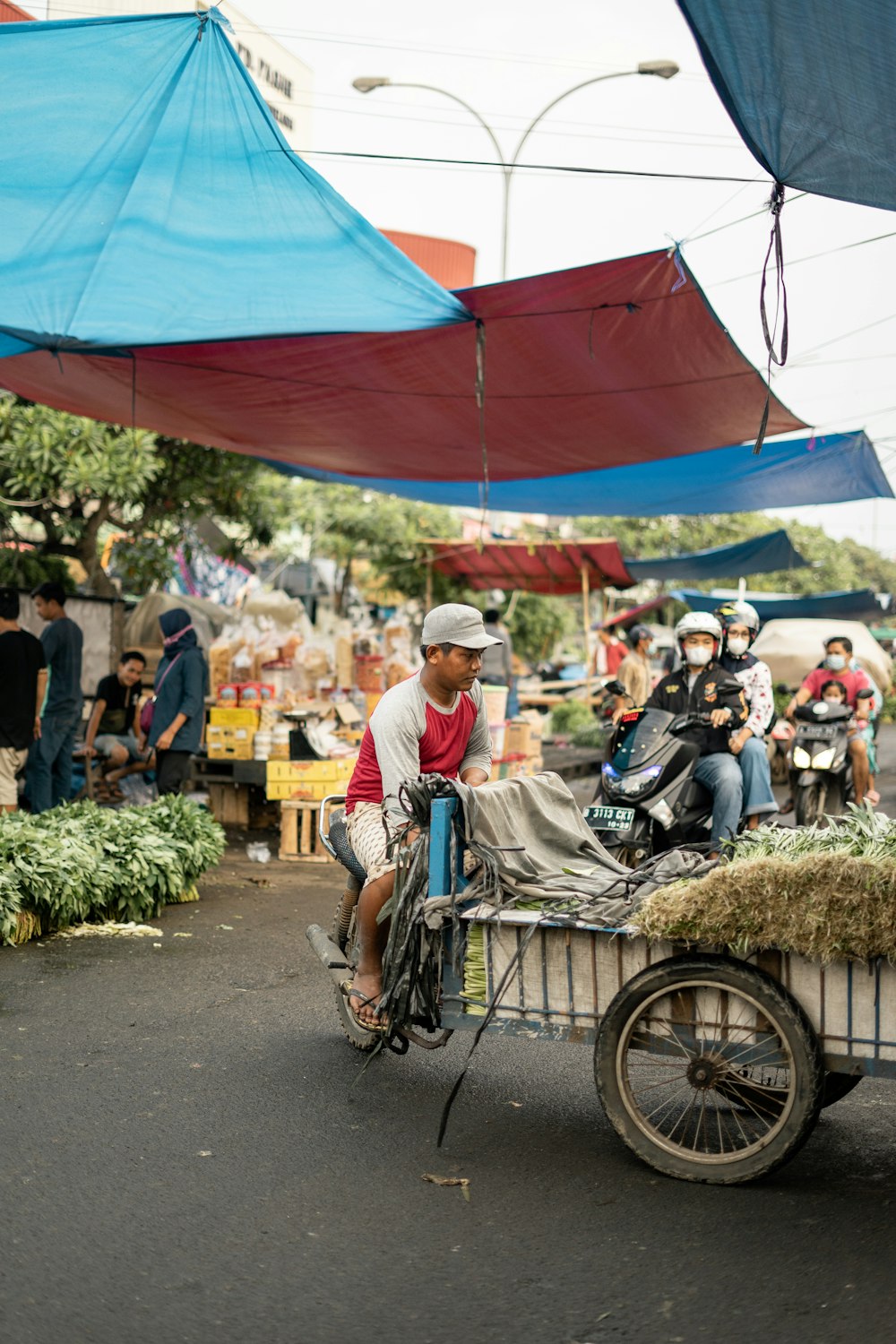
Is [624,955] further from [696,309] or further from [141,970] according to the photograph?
[696,309]

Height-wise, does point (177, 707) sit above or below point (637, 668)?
below

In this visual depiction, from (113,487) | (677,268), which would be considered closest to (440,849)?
(677,268)

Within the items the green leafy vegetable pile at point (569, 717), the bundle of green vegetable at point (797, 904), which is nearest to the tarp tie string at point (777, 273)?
the bundle of green vegetable at point (797, 904)

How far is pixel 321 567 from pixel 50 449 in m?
20.6

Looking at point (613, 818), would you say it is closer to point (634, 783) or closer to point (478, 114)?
point (634, 783)

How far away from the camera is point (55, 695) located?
10.5 meters

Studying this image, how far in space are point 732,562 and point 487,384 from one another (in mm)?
15202

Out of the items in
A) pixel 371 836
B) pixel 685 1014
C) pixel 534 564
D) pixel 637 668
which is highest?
pixel 534 564

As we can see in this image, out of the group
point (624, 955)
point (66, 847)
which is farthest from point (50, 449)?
point (624, 955)

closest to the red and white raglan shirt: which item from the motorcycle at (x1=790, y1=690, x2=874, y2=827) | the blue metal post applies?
the blue metal post

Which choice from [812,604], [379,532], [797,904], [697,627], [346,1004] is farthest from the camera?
[812,604]

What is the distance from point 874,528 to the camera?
71.0m

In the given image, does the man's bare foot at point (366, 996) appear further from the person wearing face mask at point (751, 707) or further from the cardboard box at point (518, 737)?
the cardboard box at point (518, 737)

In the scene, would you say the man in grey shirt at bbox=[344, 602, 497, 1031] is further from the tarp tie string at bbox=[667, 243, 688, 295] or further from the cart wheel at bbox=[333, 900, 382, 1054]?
the tarp tie string at bbox=[667, 243, 688, 295]
